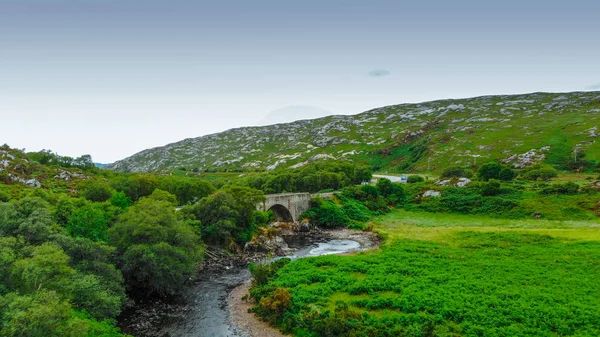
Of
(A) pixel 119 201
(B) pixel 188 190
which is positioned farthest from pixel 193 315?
(B) pixel 188 190

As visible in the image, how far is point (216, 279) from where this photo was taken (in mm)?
49406

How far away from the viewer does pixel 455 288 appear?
38.4 m

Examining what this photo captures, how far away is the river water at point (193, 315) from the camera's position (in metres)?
33.7

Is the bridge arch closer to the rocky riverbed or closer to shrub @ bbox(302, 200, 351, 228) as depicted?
shrub @ bbox(302, 200, 351, 228)

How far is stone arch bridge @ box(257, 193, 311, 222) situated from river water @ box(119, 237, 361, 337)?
34661mm

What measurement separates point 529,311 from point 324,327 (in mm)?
18634

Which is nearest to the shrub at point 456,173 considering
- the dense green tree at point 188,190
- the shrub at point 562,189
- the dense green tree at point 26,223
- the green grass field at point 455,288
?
the shrub at point 562,189

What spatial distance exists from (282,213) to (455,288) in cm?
5798

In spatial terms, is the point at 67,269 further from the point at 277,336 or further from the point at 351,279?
the point at 351,279

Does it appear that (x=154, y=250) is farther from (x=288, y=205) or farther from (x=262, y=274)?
(x=288, y=205)

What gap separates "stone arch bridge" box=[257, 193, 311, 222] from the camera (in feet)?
277

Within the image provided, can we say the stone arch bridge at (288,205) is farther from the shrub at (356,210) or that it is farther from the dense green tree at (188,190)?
the dense green tree at (188,190)

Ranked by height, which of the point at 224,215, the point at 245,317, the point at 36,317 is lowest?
the point at 245,317

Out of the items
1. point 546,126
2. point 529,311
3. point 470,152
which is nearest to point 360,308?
point 529,311
